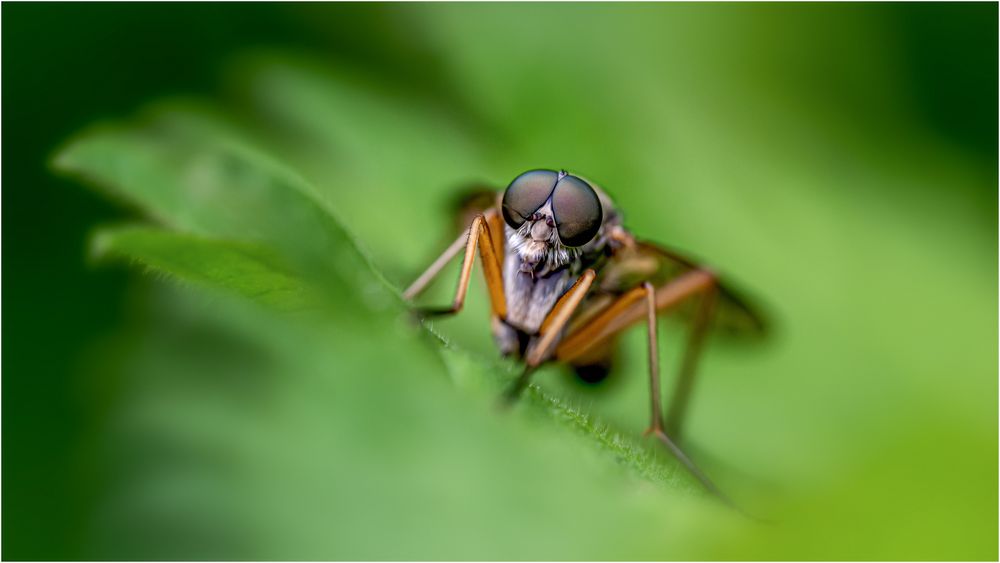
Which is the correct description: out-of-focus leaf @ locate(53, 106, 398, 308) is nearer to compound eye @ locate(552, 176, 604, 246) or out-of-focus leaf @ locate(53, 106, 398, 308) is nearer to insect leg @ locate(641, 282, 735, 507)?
compound eye @ locate(552, 176, 604, 246)

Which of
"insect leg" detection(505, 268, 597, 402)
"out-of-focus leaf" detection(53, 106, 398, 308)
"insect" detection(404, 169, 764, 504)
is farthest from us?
"insect" detection(404, 169, 764, 504)

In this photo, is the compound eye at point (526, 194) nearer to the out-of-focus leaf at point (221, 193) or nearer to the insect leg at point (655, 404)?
the insect leg at point (655, 404)

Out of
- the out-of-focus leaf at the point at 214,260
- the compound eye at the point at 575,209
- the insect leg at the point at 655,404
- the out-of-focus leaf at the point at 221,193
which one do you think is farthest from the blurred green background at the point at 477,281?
Result: the compound eye at the point at 575,209

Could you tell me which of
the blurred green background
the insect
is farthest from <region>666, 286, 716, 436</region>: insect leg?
the blurred green background

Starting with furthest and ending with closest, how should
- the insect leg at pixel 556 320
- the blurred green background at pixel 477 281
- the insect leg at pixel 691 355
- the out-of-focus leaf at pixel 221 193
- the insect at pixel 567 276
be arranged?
the insect leg at pixel 691 355
the blurred green background at pixel 477 281
the insect at pixel 567 276
the insect leg at pixel 556 320
the out-of-focus leaf at pixel 221 193

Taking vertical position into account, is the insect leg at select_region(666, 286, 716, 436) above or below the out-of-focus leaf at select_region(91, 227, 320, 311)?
above

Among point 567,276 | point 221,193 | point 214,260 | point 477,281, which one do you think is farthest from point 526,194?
point 214,260

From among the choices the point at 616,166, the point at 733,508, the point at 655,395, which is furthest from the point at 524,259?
the point at 616,166

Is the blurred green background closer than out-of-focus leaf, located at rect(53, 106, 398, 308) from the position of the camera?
No
